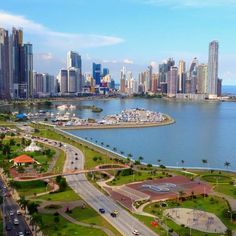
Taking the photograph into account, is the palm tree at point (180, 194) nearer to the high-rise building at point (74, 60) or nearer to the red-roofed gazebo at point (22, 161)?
the red-roofed gazebo at point (22, 161)

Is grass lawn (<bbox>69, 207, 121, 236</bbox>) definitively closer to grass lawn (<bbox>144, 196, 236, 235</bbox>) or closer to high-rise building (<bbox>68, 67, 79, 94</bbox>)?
grass lawn (<bbox>144, 196, 236, 235</bbox>)

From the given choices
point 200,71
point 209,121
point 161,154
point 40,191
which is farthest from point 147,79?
point 40,191

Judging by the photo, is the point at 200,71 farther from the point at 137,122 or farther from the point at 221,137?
the point at 221,137

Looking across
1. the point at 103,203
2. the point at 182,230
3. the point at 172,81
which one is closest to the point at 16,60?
the point at 172,81

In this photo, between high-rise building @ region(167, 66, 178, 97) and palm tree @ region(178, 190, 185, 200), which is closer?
palm tree @ region(178, 190, 185, 200)

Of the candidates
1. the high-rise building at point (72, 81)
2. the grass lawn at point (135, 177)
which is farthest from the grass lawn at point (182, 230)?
the high-rise building at point (72, 81)

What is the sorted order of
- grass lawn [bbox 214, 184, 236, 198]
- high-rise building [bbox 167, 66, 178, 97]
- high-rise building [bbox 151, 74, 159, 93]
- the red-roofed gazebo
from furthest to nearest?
high-rise building [bbox 151, 74, 159, 93]
high-rise building [bbox 167, 66, 178, 97]
the red-roofed gazebo
grass lawn [bbox 214, 184, 236, 198]

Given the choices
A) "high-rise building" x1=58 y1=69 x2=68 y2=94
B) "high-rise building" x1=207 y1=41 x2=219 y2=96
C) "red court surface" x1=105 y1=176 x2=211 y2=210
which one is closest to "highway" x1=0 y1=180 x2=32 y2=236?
"red court surface" x1=105 y1=176 x2=211 y2=210
